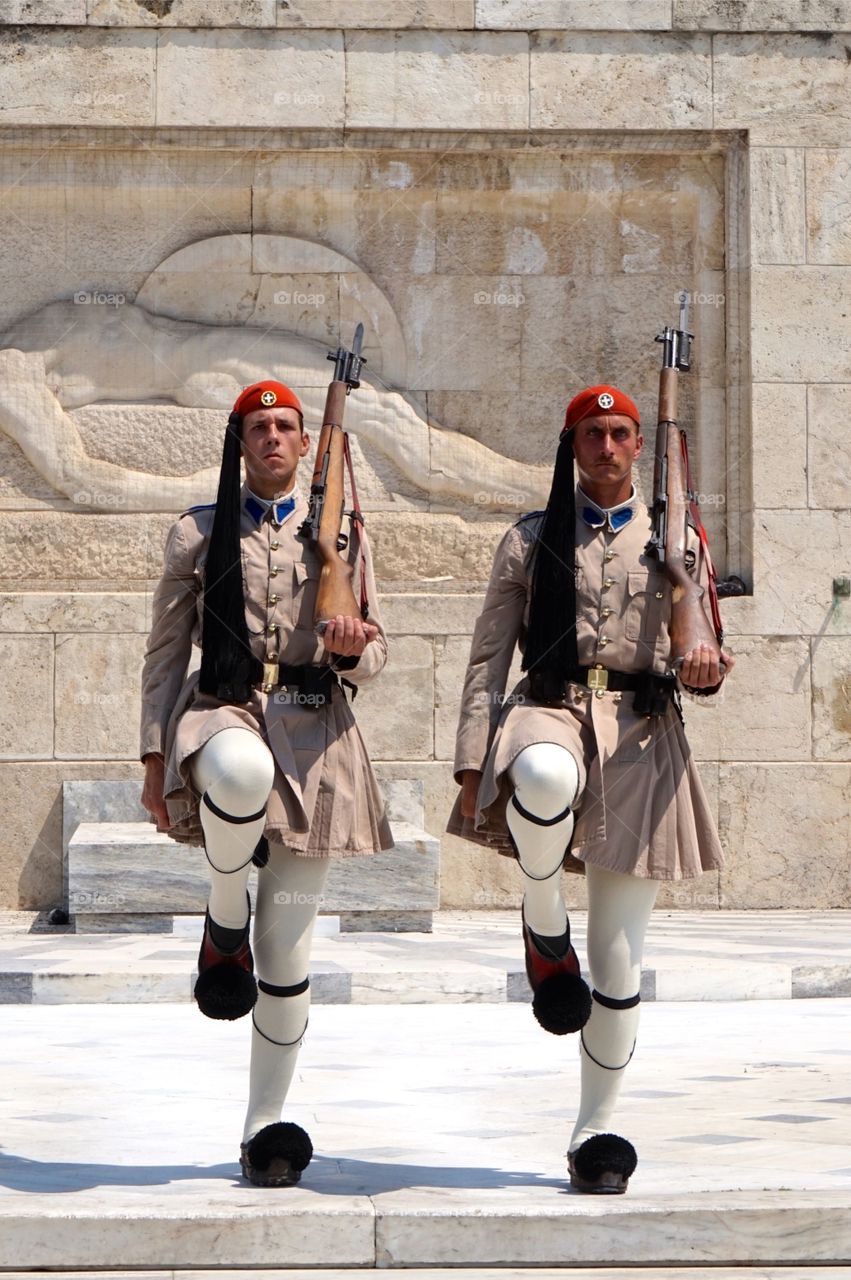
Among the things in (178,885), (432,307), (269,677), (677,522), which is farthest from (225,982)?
(432,307)

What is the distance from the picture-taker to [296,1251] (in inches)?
145

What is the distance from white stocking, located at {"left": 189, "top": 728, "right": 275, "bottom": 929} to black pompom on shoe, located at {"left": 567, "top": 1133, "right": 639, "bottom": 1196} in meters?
0.90

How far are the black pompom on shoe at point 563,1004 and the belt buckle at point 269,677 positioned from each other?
2.98ft

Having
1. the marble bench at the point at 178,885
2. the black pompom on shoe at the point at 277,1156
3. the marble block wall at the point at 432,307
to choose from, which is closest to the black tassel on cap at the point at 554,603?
the black pompom on shoe at the point at 277,1156

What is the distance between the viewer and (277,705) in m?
4.40

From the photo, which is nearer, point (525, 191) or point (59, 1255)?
point (59, 1255)

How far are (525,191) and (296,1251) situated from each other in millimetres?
8285

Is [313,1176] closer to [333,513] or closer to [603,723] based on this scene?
[603,723]

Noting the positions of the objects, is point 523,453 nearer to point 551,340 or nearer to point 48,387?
point 551,340

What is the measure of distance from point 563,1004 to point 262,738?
2.92 feet

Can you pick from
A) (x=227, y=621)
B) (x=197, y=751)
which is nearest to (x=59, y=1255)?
(x=197, y=751)

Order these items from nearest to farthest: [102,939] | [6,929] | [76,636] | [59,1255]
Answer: [59,1255], [102,939], [6,929], [76,636]

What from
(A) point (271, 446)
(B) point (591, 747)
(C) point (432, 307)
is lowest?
(B) point (591, 747)

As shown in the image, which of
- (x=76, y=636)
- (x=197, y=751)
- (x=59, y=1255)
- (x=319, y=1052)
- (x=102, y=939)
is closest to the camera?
(x=59, y=1255)
